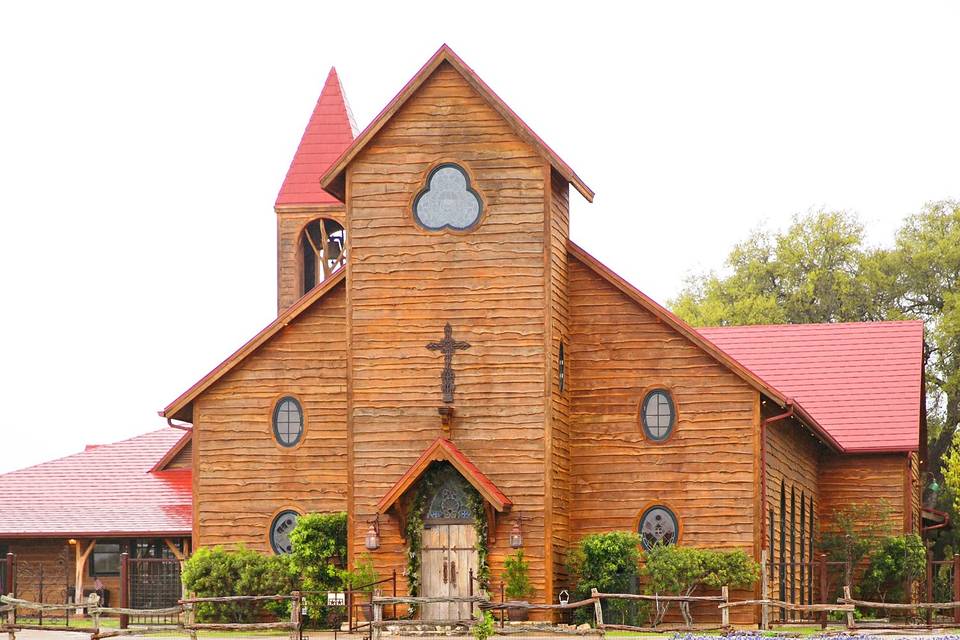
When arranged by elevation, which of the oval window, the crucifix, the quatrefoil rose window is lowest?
the oval window

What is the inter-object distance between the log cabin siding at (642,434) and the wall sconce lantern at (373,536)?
14.9 ft

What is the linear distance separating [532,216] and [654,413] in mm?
5280

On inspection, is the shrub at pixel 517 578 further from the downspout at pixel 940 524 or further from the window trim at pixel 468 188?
the downspout at pixel 940 524

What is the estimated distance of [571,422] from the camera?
37.2 meters

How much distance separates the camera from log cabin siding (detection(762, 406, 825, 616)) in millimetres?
38750

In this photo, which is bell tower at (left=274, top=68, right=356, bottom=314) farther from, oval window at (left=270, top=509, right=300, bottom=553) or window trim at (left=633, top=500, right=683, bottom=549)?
window trim at (left=633, top=500, right=683, bottom=549)

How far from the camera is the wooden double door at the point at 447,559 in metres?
35.0

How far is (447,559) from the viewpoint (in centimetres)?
3509

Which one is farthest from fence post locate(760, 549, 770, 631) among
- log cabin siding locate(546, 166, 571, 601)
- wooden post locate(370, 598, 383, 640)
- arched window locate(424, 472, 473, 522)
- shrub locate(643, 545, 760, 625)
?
wooden post locate(370, 598, 383, 640)

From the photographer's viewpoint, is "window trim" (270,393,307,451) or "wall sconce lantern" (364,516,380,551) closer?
"wall sconce lantern" (364,516,380,551)

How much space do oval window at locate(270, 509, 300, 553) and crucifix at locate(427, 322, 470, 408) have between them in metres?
5.59

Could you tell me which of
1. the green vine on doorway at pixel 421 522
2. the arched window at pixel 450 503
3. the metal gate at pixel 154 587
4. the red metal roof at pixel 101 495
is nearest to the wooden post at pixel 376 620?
the green vine on doorway at pixel 421 522

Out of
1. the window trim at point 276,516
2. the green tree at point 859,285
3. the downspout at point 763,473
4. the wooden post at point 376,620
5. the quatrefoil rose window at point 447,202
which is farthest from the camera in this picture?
the green tree at point 859,285

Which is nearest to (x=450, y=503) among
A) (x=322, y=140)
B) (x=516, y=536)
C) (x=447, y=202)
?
(x=516, y=536)
